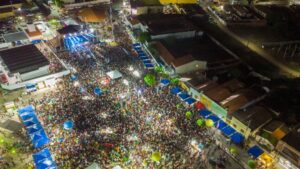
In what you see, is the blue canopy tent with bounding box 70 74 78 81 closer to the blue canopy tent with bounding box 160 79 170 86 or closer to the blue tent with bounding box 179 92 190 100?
the blue canopy tent with bounding box 160 79 170 86

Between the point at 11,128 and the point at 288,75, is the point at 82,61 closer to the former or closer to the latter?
the point at 11,128

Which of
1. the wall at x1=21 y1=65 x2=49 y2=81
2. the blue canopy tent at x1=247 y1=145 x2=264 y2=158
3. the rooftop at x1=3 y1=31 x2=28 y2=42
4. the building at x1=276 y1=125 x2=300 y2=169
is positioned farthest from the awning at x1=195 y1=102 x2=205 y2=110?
the rooftop at x1=3 y1=31 x2=28 y2=42

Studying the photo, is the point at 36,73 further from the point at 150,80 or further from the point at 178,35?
the point at 178,35

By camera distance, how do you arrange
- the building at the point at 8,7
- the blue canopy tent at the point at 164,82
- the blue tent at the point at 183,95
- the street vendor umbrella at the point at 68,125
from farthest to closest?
1. the building at the point at 8,7
2. the blue canopy tent at the point at 164,82
3. the blue tent at the point at 183,95
4. the street vendor umbrella at the point at 68,125

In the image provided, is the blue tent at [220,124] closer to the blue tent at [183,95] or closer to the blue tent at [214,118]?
the blue tent at [214,118]

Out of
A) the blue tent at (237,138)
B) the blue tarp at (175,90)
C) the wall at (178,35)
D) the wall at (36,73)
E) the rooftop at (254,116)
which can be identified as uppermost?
the wall at (178,35)

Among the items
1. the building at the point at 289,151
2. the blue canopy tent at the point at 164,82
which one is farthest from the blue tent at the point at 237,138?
the blue canopy tent at the point at 164,82

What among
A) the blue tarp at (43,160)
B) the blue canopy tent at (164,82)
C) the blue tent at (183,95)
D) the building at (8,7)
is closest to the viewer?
the blue tarp at (43,160)
